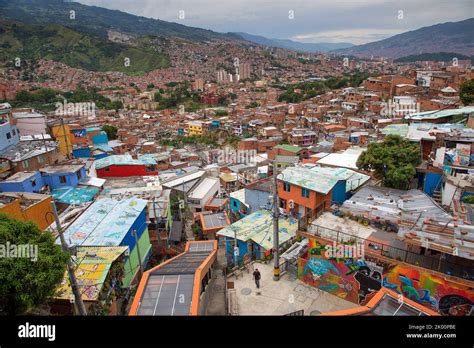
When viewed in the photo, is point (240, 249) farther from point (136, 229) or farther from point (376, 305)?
point (376, 305)

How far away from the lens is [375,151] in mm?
10820

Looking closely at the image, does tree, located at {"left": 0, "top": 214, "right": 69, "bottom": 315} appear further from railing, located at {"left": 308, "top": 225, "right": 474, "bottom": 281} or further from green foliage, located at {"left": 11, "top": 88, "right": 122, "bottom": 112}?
green foliage, located at {"left": 11, "top": 88, "right": 122, "bottom": 112}

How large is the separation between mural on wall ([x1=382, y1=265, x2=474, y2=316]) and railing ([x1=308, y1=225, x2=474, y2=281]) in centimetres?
17

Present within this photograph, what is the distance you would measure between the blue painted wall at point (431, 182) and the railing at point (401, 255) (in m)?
4.42

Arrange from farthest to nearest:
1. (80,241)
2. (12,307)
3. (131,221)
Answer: (131,221) → (80,241) → (12,307)

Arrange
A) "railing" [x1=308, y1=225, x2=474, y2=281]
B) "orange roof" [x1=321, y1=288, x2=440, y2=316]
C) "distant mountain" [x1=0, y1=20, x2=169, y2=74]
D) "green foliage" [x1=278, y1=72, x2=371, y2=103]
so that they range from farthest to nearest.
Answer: "distant mountain" [x1=0, y1=20, x2=169, y2=74] → "green foliage" [x1=278, y1=72, x2=371, y2=103] → "railing" [x1=308, y1=225, x2=474, y2=281] → "orange roof" [x1=321, y1=288, x2=440, y2=316]

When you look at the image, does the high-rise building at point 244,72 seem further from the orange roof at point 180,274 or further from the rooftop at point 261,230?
the orange roof at point 180,274

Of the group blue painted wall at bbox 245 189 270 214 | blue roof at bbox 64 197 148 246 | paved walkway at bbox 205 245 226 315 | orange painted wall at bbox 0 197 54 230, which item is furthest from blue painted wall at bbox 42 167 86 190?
paved walkway at bbox 205 245 226 315

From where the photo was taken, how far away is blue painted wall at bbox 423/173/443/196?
9.70 metres

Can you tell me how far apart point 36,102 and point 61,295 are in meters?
56.2

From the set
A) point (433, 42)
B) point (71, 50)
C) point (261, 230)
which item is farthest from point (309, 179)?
point (433, 42)

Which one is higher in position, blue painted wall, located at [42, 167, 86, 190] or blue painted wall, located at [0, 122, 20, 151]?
blue painted wall, located at [0, 122, 20, 151]
